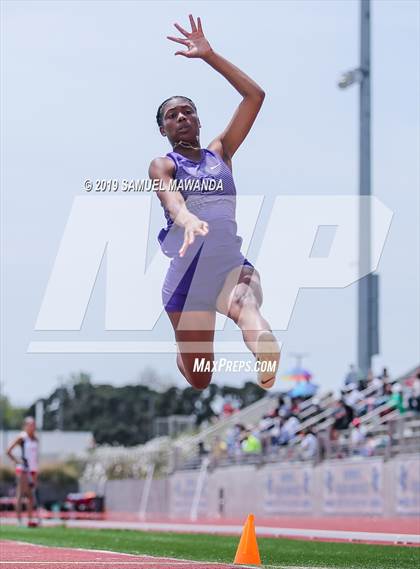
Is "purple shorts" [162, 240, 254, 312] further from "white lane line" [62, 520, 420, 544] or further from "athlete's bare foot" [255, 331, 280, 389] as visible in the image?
"white lane line" [62, 520, 420, 544]

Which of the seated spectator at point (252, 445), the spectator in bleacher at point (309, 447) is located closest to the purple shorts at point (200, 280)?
the spectator in bleacher at point (309, 447)

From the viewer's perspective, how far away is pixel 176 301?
7.12 metres

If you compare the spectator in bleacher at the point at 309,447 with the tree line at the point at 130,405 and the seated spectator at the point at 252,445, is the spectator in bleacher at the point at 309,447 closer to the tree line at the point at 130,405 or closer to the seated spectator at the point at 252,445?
the seated spectator at the point at 252,445

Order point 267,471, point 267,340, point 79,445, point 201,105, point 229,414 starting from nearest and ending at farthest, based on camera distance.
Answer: point 267,340
point 201,105
point 267,471
point 229,414
point 79,445

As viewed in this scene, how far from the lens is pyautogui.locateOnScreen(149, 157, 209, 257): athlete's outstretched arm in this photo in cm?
616

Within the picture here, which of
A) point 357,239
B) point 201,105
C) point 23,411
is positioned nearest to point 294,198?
point 201,105

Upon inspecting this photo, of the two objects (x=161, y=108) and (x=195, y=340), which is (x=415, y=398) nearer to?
(x=195, y=340)

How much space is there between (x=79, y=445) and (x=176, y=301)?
60901 millimetres

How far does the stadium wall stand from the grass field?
4258mm

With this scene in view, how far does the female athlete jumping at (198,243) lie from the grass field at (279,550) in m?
2.39

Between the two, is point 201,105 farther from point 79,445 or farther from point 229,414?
point 79,445

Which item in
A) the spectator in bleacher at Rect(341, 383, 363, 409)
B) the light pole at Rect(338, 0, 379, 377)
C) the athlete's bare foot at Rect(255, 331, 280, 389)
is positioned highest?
the light pole at Rect(338, 0, 379, 377)

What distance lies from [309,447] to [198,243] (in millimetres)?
16678

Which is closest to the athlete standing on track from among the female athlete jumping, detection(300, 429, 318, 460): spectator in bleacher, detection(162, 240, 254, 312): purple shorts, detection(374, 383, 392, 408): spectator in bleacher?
detection(300, 429, 318, 460): spectator in bleacher
